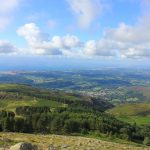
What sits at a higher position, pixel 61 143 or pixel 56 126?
pixel 61 143

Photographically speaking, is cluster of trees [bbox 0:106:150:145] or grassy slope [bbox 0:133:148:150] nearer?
grassy slope [bbox 0:133:148:150]

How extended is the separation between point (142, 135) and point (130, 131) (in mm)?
6368

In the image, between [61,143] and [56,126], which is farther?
[56,126]

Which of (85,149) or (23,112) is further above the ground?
(85,149)

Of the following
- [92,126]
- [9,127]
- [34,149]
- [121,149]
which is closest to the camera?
[34,149]

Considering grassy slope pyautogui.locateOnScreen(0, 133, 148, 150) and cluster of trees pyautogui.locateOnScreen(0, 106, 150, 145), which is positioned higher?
grassy slope pyautogui.locateOnScreen(0, 133, 148, 150)

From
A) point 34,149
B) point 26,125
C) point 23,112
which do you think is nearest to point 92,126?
point 26,125

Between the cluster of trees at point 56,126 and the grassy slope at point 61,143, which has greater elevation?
the grassy slope at point 61,143

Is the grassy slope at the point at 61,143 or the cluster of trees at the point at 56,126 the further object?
the cluster of trees at the point at 56,126

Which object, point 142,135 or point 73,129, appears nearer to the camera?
point 73,129

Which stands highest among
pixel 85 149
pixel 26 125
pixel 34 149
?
pixel 34 149

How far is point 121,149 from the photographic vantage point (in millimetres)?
54500

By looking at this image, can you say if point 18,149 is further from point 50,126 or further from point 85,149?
point 50,126

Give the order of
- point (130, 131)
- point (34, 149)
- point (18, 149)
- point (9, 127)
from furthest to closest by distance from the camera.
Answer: point (130, 131) → point (9, 127) → point (34, 149) → point (18, 149)
